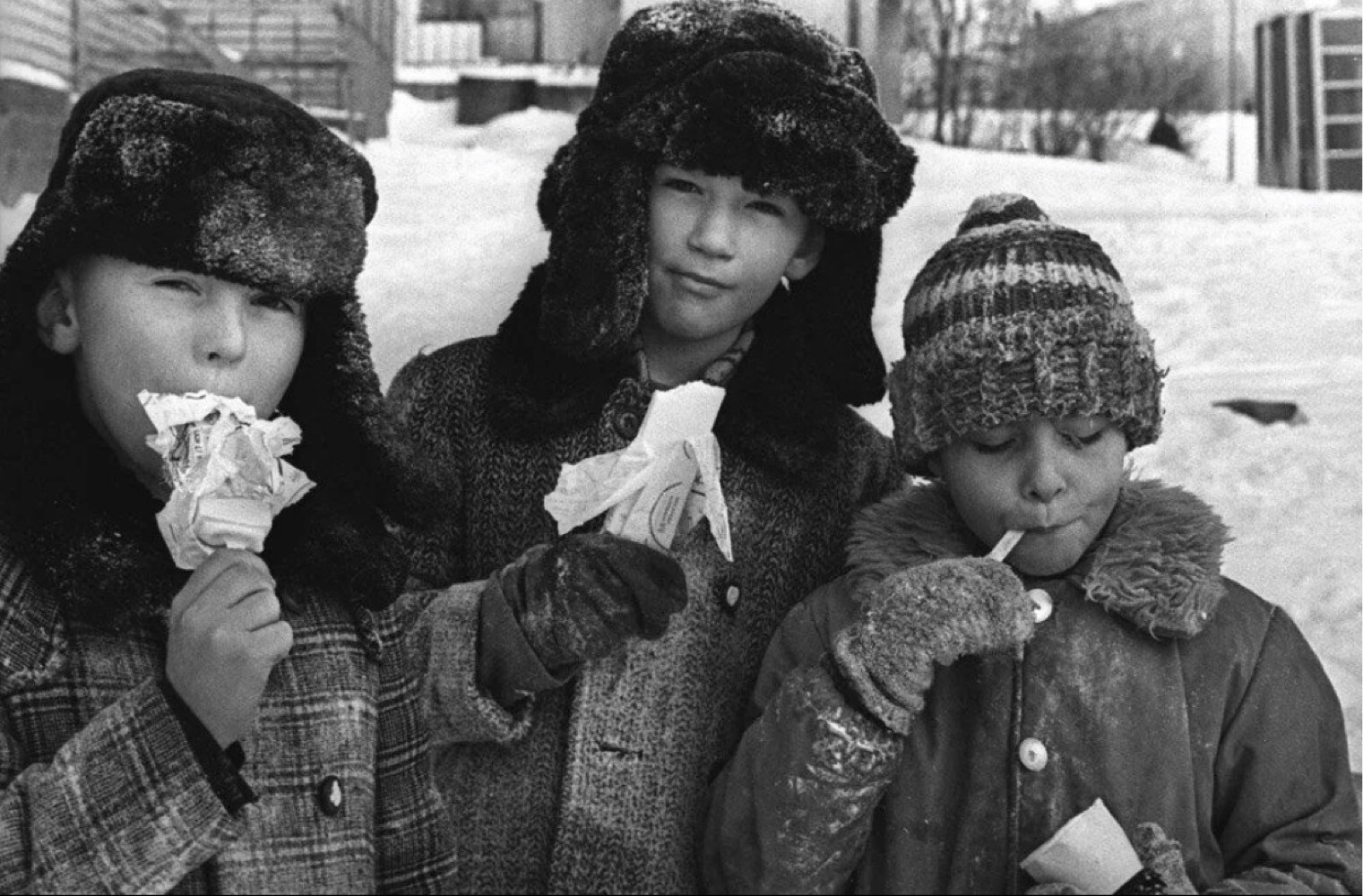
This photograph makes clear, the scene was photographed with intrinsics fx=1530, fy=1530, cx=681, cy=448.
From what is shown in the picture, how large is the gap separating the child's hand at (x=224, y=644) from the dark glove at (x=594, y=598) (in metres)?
0.40

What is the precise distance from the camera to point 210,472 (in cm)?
168

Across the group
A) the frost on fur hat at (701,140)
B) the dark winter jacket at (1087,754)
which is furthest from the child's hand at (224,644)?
the frost on fur hat at (701,140)

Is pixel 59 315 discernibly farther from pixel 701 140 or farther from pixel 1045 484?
pixel 1045 484

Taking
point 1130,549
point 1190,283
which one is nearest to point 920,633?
point 1130,549

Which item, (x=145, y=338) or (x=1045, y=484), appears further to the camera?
(x=1045, y=484)

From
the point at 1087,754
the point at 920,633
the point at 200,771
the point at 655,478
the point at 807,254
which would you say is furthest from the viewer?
the point at 807,254

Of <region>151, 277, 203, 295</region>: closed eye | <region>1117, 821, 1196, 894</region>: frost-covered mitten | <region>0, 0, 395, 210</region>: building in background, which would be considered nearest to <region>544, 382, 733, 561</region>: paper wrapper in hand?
<region>151, 277, 203, 295</region>: closed eye

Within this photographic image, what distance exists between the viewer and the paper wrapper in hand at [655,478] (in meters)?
2.03

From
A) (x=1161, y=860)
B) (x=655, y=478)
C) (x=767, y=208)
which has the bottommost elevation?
(x=1161, y=860)

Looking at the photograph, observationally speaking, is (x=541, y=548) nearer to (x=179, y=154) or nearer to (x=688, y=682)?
(x=688, y=682)

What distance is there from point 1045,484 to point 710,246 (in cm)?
61

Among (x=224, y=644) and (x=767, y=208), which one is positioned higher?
(x=767, y=208)

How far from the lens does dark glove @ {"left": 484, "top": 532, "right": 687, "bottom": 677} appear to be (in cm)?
194

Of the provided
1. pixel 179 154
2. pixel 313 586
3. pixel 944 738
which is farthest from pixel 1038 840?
pixel 179 154
